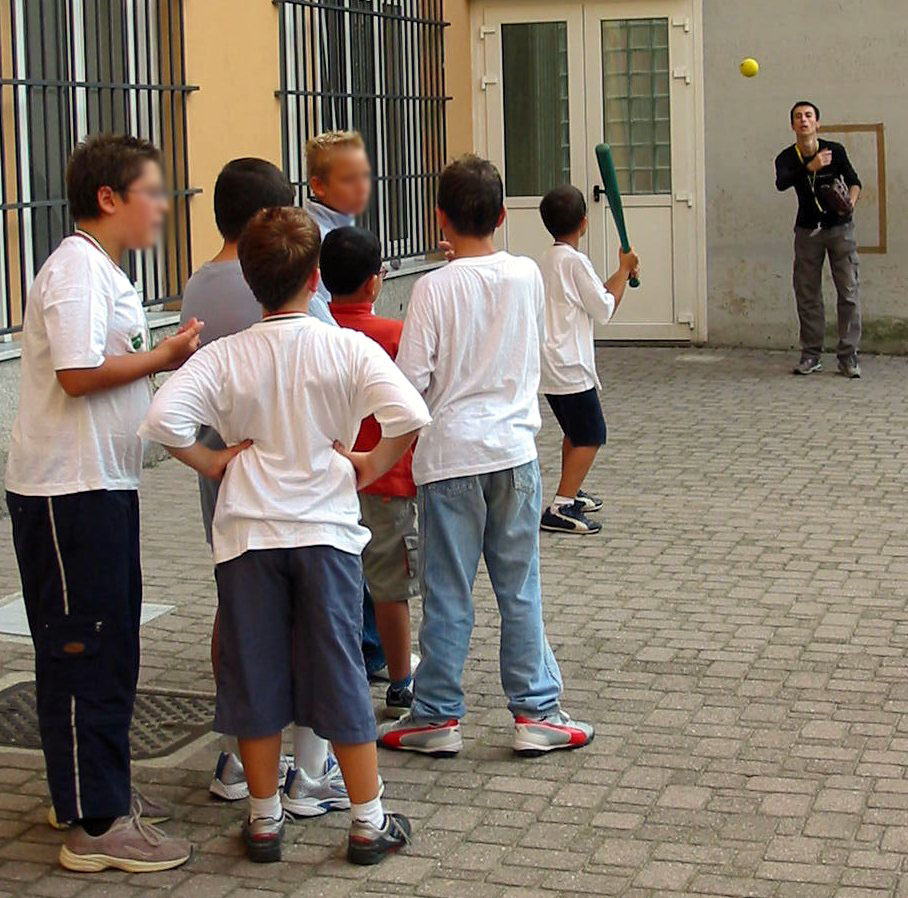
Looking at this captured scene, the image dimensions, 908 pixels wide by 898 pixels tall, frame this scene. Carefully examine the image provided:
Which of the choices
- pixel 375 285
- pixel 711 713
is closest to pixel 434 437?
pixel 375 285

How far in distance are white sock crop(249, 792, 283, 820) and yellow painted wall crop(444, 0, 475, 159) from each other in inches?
403

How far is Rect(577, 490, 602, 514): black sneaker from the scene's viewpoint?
8.16 m

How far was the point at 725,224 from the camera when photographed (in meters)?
13.9

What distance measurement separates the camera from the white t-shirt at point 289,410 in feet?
13.4

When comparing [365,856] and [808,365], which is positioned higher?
[808,365]

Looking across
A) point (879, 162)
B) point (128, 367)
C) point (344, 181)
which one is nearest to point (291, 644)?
point (128, 367)

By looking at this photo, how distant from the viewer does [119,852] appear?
4238 mm

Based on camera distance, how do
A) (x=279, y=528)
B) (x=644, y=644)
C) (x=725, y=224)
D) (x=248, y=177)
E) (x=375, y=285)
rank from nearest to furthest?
1. (x=279, y=528)
2. (x=248, y=177)
3. (x=375, y=285)
4. (x=644, y=644)
5. (x=725, y=224)

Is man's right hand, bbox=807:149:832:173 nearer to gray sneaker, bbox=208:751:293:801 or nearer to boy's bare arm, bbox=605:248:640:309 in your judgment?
boy's bare arm, bbox=605:248:640:309

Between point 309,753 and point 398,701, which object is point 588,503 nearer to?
point 398,701

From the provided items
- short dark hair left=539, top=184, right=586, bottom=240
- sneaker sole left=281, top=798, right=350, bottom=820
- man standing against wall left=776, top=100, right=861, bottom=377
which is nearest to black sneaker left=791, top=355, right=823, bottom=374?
man standing against wall left=776, top=100, right=861, bottom=377

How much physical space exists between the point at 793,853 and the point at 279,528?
4.95ft

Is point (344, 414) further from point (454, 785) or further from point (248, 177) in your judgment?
point (454, 785)

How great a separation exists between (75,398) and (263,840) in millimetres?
1189
